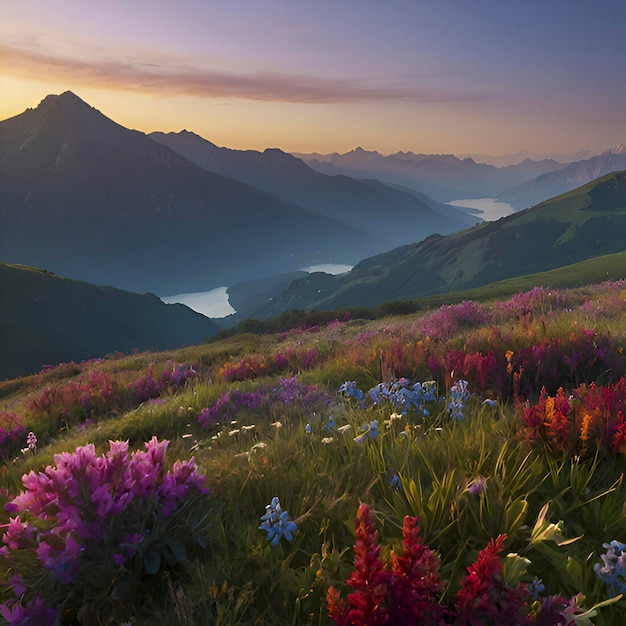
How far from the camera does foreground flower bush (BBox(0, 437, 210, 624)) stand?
222cm

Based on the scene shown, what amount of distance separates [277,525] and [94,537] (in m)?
0.91

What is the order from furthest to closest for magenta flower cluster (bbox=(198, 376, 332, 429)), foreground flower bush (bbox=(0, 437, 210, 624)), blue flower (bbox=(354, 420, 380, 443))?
1. magenta flower cluster (bbox=(198, 376, 332, 429))
2. blue flower (bbox=(354, 420, 380, 443))
3. foreground flower bush (bbox=(0, 437, 210, 624))

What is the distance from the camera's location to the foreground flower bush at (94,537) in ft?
7.27

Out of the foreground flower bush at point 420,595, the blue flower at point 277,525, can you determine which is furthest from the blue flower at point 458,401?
the foreground flower bush at point 420,595

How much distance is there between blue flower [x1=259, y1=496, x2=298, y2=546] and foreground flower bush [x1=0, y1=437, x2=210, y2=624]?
0.42 metres

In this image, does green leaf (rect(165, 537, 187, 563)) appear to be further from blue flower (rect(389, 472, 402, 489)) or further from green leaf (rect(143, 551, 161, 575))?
blue flower (rect(389, 472, 402, 489))

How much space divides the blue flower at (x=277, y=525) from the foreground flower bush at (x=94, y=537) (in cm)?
42

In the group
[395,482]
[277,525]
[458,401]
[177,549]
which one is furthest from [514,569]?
[458,401]

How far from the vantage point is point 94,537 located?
2.32m

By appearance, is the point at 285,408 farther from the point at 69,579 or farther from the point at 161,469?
the point at 69,579

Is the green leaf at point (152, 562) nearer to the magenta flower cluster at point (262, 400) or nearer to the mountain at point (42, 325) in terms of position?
the magenta flower cluster at point (262, 400)

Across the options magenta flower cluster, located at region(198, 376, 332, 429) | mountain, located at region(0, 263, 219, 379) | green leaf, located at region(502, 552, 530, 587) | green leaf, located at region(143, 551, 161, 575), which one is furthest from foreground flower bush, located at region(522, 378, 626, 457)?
mountain, located at region(0, 263, 219, 379)

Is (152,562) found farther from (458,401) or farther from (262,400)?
(262,400)

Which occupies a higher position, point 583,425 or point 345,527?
point 583,425
